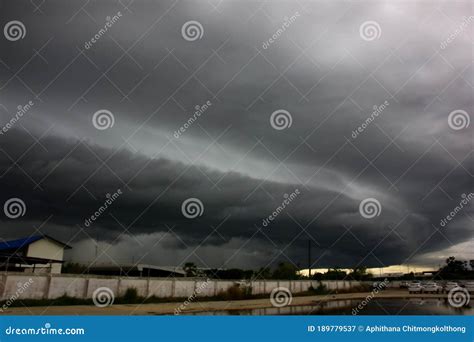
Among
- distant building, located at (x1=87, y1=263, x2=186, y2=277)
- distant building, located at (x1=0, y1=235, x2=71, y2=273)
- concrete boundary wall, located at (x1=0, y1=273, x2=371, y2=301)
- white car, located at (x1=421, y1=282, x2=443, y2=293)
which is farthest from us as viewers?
distant building, located at (x1=87, y1=263, x2=186, y2=277)

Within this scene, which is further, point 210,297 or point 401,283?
point 401,283

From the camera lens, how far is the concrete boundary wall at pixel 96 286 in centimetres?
2098

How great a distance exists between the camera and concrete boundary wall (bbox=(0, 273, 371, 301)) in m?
21.0

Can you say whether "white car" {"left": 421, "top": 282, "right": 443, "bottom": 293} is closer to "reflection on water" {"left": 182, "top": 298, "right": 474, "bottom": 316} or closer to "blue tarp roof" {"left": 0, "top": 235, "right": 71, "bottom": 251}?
"reflection on water" {"left": 182, "top": 298, "right": 474, "bottom": 316}

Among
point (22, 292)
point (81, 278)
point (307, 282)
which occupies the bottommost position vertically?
point (22, 292)

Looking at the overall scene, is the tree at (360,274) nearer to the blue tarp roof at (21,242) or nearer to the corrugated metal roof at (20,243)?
the blue tarp roof at (21,242)

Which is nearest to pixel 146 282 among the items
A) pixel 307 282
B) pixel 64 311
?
pixel 64 311

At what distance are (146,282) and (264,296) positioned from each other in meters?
13.7

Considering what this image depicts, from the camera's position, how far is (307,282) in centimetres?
4788

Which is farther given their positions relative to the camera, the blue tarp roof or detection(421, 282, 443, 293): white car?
detection(421, 282, 443, 293): white car

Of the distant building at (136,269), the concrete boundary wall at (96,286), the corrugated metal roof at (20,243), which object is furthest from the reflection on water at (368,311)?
the distant building at (136,269)

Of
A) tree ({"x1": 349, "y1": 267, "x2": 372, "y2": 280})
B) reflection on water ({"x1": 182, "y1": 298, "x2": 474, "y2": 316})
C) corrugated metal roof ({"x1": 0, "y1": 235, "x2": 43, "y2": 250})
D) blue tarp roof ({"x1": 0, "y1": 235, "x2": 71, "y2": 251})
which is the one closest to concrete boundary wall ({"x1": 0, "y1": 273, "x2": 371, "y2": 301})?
reflection on water ({"x1": 182, "y1": 298, "x2": 474, "y2": 316})

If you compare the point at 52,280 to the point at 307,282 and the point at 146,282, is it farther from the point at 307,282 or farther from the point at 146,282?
the point at 307,282

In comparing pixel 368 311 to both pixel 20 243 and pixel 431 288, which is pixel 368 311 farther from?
pixel 20 243
